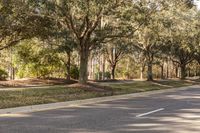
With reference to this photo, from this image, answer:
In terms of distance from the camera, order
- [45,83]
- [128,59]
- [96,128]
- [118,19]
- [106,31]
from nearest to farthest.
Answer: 1. [96,128]
2. [118,19]
3. [106,31]
4. [45,83]
5. [128,59]

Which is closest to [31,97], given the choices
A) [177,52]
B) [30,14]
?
[30,14]

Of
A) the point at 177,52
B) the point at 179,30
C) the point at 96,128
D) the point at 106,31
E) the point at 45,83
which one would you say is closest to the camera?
the point at 96,128

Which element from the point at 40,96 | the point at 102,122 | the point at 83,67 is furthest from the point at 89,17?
the point at 102,122

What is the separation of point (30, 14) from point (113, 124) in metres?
13.4

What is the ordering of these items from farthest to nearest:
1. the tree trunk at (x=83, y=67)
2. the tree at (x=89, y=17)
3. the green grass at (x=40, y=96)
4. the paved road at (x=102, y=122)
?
A: the tree trunk at (x=83, y=67) < the tree at (x=89, y=17) < the green grass at (x=40, y=96) < the paved road at (x=102, y=122)

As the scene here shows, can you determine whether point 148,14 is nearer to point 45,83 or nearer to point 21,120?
point 45,83

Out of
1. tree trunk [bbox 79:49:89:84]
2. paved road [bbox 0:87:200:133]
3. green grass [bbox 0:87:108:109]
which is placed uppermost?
tree trunk [bbox 79:49:89:84]

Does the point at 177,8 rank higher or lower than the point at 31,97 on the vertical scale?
higher

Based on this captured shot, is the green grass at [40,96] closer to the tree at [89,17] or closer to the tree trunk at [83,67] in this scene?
the tree trunk at [83,67]

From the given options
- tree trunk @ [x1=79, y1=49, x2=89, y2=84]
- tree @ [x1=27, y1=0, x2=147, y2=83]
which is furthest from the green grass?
tree @ [x1=27, y1=0, x2=147, y2=83]

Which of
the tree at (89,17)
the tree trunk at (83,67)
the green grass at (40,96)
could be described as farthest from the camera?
the tree trunk at (83,67)

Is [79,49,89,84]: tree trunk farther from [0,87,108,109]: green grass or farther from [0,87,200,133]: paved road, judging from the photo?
[0,87,200,133]: paved road

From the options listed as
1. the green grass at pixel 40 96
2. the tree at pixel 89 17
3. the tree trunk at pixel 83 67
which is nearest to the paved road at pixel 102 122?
the green grass at pixel 40 96

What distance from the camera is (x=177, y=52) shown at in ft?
191
